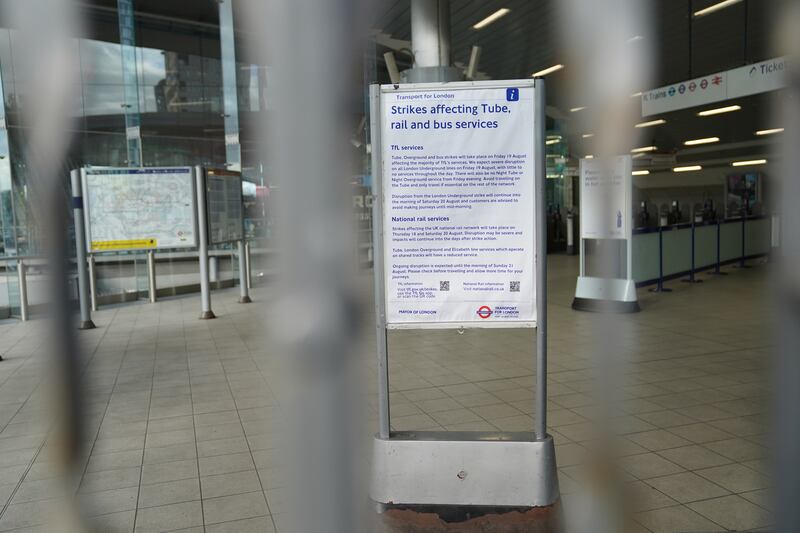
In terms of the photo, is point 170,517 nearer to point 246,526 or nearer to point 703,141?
point 246,526

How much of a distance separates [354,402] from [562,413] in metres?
3.66

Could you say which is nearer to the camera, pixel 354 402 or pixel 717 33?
pixel 354 402

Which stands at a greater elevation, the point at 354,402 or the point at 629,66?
the point at 629,66

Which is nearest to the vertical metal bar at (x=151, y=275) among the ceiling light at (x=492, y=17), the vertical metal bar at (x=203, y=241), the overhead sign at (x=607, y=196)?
the vertical metal bar at (x=203, y=241)

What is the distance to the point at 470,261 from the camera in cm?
233

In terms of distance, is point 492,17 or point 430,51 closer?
point 430,51

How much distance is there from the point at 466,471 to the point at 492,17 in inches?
390

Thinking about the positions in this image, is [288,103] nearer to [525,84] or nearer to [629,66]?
[629,66]

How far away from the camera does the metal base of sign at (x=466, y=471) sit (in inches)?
95.9

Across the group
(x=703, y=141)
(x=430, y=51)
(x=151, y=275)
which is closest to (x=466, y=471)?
(x=430, y=51)

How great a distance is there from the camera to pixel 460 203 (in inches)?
93.4

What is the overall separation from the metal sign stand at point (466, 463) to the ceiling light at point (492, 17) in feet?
30.2

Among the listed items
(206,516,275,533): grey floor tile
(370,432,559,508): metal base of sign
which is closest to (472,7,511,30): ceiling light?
(370,432,559,508): metal base of sign

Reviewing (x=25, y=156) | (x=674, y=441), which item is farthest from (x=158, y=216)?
(x=25, y=156)
